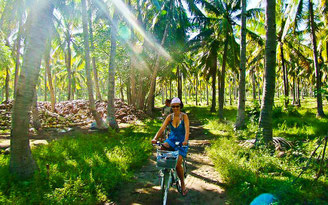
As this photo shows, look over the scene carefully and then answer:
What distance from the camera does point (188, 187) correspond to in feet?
15.5

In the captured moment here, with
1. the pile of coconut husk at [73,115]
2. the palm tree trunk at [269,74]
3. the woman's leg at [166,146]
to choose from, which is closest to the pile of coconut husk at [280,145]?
the palm tree trunk at [269,74]

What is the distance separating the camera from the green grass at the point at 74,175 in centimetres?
370

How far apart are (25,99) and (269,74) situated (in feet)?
21.8

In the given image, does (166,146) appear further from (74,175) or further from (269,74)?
(269,74)

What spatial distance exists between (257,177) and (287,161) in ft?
5.86

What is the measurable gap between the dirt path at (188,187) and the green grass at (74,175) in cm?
30

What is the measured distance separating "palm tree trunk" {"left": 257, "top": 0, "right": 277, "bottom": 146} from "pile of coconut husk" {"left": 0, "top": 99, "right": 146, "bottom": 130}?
1068 centimetres

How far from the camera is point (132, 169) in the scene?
5.78 m

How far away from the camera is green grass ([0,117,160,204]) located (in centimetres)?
Answer: 370

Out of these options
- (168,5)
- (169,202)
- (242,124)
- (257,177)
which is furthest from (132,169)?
(168,5)

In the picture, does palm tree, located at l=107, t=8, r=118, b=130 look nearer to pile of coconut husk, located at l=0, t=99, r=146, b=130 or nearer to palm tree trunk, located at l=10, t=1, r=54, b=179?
pile of coconut husk, located at l=0, t=99, r=146, b=130

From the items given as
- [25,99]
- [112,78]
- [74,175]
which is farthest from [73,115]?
[74,175]

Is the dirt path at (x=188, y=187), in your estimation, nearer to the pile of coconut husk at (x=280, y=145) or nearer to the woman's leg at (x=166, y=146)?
the woman's leg at (x=166, y=146)

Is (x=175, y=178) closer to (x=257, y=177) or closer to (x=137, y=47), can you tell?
(x=257, y=177)
